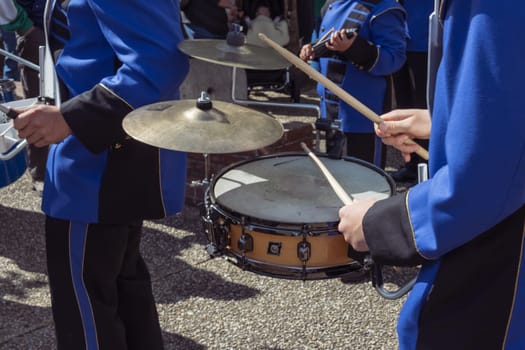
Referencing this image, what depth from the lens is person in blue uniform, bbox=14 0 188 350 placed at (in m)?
2.00

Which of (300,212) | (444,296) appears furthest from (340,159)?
(444,296)

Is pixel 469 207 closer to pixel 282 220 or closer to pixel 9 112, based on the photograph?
pixel 282 220

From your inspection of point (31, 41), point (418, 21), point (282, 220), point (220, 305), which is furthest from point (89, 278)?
point (418, 21)

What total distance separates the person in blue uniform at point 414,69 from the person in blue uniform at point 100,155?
303 cm

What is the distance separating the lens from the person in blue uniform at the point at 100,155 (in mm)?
2000

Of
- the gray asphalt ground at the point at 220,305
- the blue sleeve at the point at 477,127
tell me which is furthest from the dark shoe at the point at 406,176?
the blue sleeve at the point at 477,127

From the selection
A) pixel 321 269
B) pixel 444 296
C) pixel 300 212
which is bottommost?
pixel 321 269

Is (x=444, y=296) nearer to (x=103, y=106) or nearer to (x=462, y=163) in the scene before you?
(x=462, y=163)

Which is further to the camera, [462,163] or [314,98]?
[314,98]

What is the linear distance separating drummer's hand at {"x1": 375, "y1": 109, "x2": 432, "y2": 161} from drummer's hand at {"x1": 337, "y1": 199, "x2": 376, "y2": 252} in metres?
0.41

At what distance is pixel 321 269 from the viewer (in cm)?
204

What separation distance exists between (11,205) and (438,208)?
4091mm

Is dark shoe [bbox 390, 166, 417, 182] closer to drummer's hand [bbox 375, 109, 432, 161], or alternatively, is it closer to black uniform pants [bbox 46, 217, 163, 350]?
black uniform pants [bbox 46, 217, 163, 350]

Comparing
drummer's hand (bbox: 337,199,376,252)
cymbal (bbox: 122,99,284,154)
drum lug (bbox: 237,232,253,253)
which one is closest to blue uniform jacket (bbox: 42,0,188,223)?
cymbal (bbox: 122,99,284,154)
